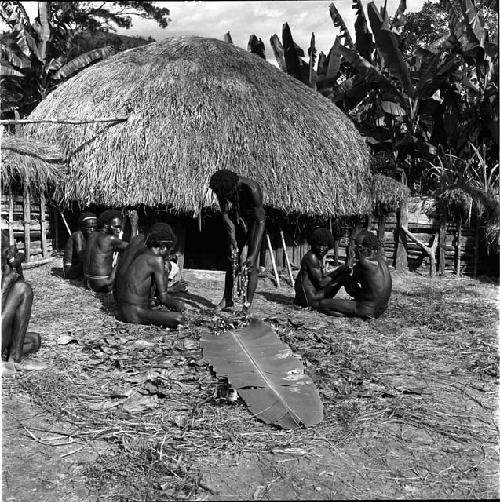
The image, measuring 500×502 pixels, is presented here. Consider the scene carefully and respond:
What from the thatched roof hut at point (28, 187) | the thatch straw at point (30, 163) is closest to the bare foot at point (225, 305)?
the thatched roof hut at point (28, 187)

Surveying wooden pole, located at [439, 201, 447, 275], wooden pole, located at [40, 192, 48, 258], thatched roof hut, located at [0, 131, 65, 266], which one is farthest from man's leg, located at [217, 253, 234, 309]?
wooden pole, located at [439, 201, 447, 275]

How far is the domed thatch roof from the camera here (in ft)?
31.3

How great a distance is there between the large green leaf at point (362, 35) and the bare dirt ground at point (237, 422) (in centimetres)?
903

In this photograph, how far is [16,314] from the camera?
4508 mm

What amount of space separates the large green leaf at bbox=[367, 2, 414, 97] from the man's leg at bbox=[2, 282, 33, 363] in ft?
30.7

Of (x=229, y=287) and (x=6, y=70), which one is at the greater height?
(x=6, y=70)

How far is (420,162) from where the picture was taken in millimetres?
14172

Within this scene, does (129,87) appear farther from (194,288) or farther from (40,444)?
(40,444)

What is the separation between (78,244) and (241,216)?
3169 mm

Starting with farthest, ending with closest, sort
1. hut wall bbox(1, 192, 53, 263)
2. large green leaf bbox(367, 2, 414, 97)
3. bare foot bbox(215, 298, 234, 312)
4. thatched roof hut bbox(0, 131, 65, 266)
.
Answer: large green leaf bbox(367, 2, 414, 97)
hut wall bbox(1, 192, 53, 263)
thatched roof hut bbox(0, 131, 65, 266)
bare foot bbox(215, 298, 234, 312)

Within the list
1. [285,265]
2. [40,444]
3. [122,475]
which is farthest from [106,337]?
[285,265]

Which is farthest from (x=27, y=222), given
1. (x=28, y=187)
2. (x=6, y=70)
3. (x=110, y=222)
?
(x=6, y=70)

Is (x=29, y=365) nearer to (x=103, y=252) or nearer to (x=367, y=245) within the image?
(x=103, y=252)

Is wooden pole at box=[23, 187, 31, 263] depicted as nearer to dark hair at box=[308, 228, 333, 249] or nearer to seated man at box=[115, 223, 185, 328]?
seated man at box=[115, 223, 185, 328]
